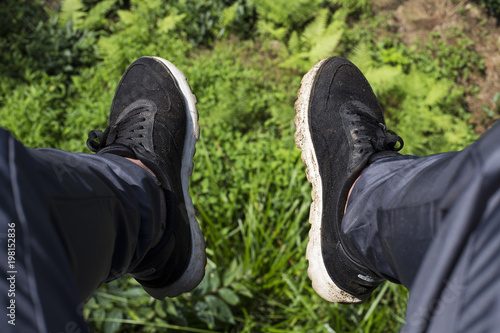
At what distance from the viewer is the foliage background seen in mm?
2377

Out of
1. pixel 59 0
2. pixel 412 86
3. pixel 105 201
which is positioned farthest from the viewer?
pixel 59 0

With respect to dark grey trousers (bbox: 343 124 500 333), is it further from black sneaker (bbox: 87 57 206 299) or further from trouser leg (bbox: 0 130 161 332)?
black sneaker (bbox: 87 57 206 299)

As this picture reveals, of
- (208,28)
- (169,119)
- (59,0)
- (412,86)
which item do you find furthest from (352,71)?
(59,0)

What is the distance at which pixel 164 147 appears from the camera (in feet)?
7.43

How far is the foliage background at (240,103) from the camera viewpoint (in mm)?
2377

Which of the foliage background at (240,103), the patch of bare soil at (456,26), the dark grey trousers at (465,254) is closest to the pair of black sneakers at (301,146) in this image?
the foliage background at (240,103)

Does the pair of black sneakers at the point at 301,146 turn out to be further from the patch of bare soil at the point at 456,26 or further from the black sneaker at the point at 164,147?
the patch of bare soil at the point at 456,26

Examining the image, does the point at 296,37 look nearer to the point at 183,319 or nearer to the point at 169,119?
the point at 169,119

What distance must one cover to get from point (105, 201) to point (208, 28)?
9.29ft

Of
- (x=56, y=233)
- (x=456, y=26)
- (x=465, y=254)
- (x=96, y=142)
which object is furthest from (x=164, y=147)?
(x=456, y=26)

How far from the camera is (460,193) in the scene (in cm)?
87

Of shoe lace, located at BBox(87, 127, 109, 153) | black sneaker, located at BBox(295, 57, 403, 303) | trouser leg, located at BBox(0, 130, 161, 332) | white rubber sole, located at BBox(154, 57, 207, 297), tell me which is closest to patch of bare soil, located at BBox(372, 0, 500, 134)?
black sneaker, located at BBox(295, 57, 403, 303)

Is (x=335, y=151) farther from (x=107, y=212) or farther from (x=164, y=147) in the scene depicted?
(x=107, y=212)

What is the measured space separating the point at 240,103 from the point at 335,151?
1141 mm
